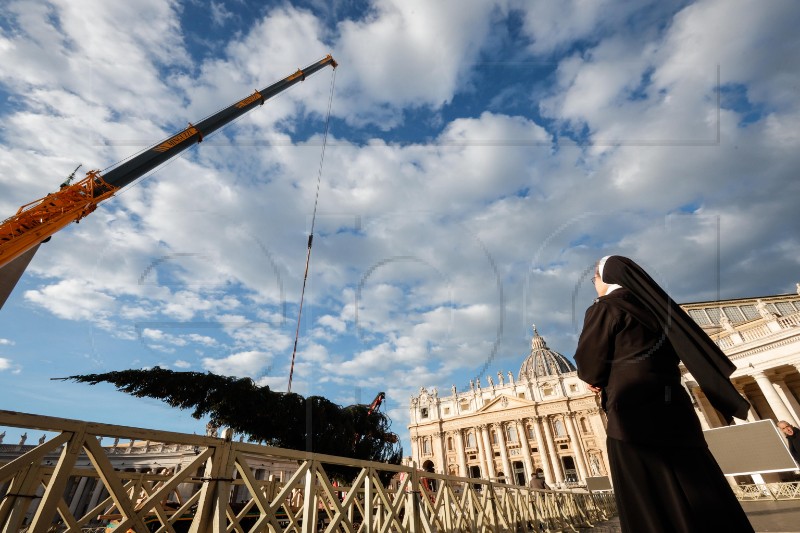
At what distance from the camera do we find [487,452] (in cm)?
6228

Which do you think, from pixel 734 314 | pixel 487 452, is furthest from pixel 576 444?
pixel 734 314

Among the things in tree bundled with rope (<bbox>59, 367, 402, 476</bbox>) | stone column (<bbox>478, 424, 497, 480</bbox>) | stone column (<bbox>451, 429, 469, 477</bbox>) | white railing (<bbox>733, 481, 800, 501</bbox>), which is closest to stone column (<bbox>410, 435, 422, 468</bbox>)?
stone column (<bbox>451, 429, 469, 477</bbox>)

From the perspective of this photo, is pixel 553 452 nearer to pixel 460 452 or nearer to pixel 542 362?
pixel 460 452

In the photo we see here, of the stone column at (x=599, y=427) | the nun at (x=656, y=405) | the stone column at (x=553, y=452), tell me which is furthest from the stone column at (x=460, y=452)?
the nun at (x=656, y=405)

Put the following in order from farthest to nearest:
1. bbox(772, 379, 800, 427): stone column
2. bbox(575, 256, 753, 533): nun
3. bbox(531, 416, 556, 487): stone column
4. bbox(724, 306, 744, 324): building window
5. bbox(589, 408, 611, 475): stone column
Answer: bbox(531, 416, 556, 487): stone column → bbox(589, 408, 611, 475): stone column → bbox(724, 306, 744, 324): building window → bbox(772, 379, 800, 427): stone column → bbox(575, 256, 753, 533): nun

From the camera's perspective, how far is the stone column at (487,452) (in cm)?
6075

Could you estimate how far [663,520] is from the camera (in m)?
2.30

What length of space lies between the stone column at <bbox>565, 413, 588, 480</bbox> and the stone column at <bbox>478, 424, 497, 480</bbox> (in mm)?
13473

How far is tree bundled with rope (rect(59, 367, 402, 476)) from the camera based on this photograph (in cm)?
1988

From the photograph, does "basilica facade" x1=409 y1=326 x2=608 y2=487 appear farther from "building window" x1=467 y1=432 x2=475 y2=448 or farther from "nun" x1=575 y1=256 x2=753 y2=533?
"nun" x1=575 y1=256 x2=753 y2=533

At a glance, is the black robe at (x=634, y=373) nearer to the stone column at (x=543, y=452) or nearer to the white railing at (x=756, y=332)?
the white railing at (x=756, y=332)

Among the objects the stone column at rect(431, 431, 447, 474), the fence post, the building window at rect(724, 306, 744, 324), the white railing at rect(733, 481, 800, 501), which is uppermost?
the building window at rect(724, 306, 744, 324)

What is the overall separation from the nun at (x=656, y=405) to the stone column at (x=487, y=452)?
220 ft

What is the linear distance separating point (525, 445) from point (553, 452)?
4.38 meters
